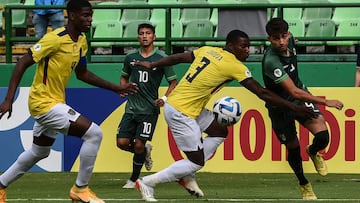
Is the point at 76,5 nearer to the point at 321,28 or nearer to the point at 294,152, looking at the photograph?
the point at 294,152

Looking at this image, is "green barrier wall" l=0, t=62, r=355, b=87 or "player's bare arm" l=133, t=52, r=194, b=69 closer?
"player's bare arm" l=133, t=52, r=194, b=69

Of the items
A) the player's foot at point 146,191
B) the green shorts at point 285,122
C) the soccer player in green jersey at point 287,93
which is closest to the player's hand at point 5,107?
the player's foot at point 146,191

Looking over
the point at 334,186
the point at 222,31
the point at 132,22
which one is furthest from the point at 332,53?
the point at 334,186

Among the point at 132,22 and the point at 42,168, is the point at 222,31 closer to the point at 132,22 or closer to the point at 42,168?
the point at 132,22

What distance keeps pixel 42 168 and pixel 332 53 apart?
5.20 metres

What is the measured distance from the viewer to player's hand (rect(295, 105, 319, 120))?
1166 centimetres

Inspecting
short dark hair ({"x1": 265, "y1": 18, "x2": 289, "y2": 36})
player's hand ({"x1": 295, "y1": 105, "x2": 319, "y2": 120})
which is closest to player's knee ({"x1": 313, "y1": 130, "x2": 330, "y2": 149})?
player's hand ({"x1": 295, "y1": 105, "x2": 319, "y2": 120})

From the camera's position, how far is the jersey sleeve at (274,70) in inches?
479

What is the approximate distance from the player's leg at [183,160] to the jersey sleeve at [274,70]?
1.15 m

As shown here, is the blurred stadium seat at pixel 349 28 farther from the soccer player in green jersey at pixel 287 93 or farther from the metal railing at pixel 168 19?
the soccer player in green jersey at pixel 287 93

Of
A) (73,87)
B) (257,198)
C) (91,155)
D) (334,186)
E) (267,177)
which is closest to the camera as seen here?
(91,155)

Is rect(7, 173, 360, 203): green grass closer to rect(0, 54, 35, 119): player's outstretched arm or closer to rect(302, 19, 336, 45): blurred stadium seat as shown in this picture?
rect(0, 54, 35, 119): player's outstretched arm

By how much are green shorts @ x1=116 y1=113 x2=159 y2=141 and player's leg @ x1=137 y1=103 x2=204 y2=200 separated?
8.75 feet

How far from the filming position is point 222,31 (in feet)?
58.5
